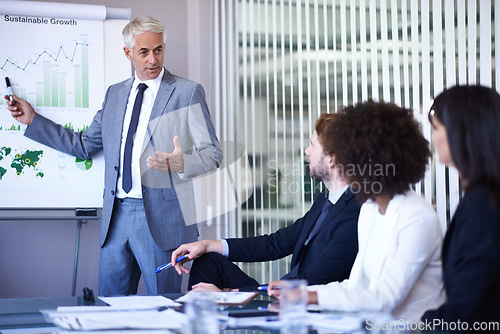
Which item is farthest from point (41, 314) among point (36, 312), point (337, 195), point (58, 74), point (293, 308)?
point (58, 74)

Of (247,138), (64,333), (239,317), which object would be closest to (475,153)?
(239,317)

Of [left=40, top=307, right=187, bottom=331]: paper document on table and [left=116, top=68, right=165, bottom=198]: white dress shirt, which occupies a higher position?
[left=116, top=68, right=165, bottom=198]: white dress shirt

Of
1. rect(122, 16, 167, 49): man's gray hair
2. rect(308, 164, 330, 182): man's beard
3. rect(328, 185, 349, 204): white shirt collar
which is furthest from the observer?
rect(122, 16, 167, 49): man's gray hair

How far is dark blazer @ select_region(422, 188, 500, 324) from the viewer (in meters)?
1.39

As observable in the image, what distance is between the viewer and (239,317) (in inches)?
60.9

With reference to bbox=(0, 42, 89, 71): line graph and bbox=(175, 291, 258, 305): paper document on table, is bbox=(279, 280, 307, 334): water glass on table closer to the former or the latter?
bbox=(175, 291, 258, 305): paper document on table

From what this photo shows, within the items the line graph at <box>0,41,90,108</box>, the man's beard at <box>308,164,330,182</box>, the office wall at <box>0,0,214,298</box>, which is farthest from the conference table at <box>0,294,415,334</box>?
the office wall at <box>0,0,214,298</box>

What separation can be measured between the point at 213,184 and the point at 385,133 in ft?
8.51

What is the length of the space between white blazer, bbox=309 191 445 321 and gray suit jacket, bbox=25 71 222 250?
147 centimetres

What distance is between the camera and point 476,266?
140cm

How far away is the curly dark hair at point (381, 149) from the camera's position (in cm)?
174

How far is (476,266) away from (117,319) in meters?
0.89

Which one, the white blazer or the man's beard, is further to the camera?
the man's beard

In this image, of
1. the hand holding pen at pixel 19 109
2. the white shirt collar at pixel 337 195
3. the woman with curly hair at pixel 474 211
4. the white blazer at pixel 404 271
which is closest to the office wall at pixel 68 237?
the hand holding pen at pixel 19 109
